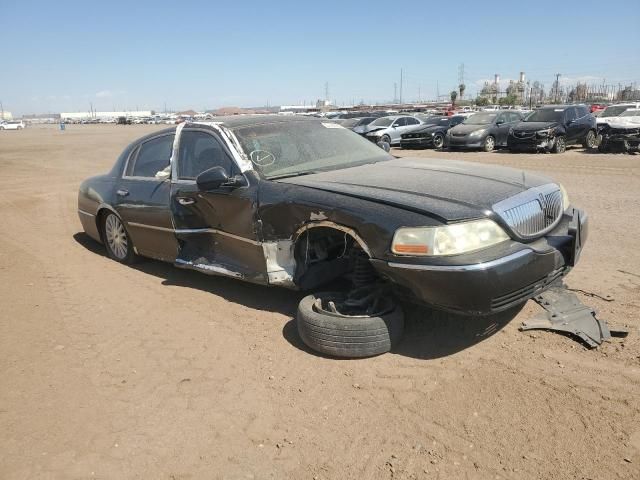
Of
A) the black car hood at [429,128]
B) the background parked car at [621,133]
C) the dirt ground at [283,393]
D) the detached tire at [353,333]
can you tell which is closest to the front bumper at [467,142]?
the black car hood at [429,128]

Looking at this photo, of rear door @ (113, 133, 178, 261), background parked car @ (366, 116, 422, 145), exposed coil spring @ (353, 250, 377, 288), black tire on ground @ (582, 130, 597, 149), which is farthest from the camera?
background parked car @ (366, 116, 422, 145)

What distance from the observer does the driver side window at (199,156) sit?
14.8 feet

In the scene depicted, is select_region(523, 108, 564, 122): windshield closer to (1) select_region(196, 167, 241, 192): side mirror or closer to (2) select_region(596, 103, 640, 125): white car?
(2) select_region(596, 103, 640, 125): white car

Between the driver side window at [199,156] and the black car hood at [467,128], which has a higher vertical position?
the driver side window at [199,156]

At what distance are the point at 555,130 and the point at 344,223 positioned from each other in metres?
16.7

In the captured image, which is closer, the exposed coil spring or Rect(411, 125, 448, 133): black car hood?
the exposed coil spring

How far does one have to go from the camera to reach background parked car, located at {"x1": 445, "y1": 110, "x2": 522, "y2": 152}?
19.4 metres

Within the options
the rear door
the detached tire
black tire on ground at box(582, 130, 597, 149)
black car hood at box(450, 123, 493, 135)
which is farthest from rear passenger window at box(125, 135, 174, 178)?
black tire on ground at box(582, 130, 597, 149)

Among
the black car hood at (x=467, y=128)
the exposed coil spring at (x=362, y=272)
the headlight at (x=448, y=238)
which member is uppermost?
the headlight at (x=448, y=238)

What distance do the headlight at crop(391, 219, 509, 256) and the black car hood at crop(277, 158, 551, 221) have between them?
0.07 m

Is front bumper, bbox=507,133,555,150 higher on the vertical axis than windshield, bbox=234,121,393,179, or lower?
lower

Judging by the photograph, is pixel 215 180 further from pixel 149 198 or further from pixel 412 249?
pixel 412 249

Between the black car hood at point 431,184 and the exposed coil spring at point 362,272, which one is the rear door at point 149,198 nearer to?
the black car hood at point 431,184

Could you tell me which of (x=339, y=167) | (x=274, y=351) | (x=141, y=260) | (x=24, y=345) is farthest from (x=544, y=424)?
(x=141, y=260)
